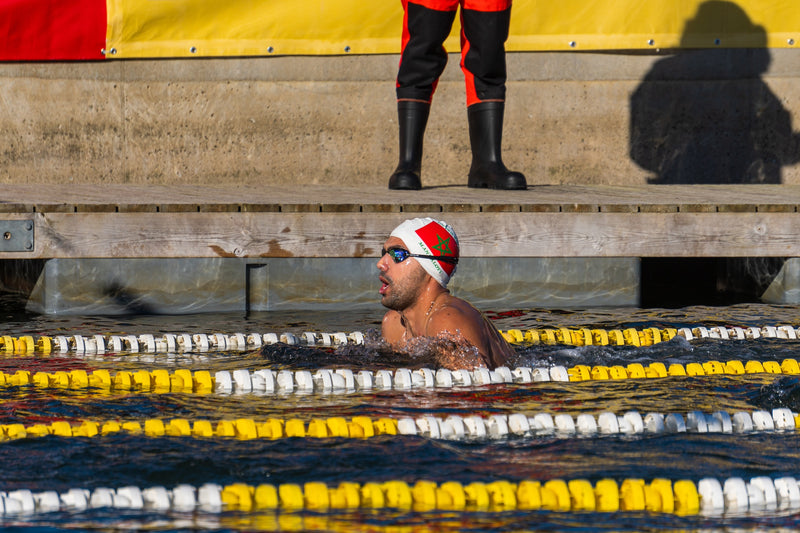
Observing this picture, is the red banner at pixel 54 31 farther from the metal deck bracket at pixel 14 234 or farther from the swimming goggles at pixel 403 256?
the swimming goggles at pixel 403 256

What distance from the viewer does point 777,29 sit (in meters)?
10.7

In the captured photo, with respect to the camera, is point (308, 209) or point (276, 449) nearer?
point (276, 449)

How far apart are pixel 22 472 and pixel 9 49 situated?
7553mm

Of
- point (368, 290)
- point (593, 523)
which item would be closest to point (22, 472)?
point (593, 523)

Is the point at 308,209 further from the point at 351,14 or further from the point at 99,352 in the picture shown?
the point at 351,14

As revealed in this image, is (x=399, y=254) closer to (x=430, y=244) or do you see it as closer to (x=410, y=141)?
(x=430, y=244)

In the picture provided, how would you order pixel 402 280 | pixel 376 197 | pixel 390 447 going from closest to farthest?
pixel 390 447 → pixel 402 280 → pixel 376 197

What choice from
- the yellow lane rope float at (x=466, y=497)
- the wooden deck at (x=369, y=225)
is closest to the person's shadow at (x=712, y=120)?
the wooden deck at (x=369, y=225)

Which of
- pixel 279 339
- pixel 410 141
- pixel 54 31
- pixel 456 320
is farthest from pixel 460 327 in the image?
pixel 54 31

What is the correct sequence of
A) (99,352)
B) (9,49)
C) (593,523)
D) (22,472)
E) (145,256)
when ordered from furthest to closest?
(9,49), (145,256), (99,352), (22,472), (593,523)

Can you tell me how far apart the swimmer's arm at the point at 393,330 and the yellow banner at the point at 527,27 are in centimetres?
535

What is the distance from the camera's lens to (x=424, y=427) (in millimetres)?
4199

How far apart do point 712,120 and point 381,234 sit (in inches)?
192

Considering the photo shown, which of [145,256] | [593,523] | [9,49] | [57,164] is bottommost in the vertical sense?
[593,523]
